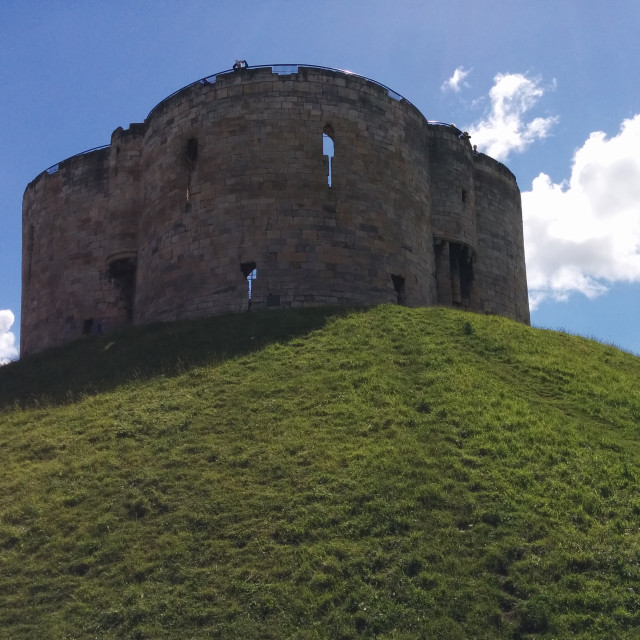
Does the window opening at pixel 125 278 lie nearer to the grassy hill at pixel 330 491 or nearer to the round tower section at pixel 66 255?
the round tower section at pixel 66 255

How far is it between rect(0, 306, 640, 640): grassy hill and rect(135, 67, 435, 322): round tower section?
2.98 metres

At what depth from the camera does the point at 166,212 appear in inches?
1035

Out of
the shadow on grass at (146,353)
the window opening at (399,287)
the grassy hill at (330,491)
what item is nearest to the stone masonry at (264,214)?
the window opening at (399,287)

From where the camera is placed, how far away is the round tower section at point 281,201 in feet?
80.1

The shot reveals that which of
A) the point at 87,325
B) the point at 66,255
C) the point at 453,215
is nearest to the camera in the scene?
the point at 87,325

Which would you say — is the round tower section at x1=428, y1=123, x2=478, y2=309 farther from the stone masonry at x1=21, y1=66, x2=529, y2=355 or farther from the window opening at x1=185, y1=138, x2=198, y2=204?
the window opening at x1=185, y1=138, x2=198, y2=204

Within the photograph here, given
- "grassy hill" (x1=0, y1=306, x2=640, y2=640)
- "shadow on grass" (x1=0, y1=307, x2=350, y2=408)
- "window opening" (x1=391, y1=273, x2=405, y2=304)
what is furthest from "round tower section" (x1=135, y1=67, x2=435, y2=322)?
"grassy hill" (x1=0, y1=306, x2=640, y2=640)

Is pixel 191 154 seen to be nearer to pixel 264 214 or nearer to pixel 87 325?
pixel 264 214

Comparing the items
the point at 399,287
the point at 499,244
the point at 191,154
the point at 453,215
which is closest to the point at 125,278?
the point at 191,154

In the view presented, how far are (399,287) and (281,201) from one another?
156 inches

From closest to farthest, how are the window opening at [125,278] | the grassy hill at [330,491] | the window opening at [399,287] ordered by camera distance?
1. the grassy hill at [330,491]
2. the window opening at [399,287]
3. the window opening at [125,278]

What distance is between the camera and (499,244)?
31.0 m

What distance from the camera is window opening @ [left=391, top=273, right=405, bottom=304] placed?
25.5 m

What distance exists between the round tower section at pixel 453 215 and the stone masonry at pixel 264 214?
0.05 m
